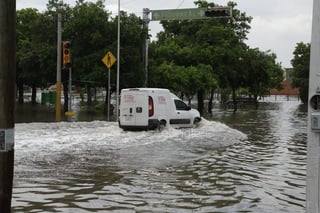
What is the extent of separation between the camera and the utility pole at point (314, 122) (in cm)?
370

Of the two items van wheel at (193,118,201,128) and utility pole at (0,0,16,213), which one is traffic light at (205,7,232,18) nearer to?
van wheel at (193,118,201,128)

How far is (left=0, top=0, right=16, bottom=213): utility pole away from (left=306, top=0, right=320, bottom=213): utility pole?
9.37 ft

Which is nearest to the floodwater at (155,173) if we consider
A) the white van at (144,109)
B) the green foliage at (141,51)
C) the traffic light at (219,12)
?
the white van at (144,109)

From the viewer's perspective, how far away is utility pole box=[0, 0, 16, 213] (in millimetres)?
4773

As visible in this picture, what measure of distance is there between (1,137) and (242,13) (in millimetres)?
40954

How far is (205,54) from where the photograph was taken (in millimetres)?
36719

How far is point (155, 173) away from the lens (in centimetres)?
1001

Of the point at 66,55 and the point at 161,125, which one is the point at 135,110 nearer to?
the point at 161,125

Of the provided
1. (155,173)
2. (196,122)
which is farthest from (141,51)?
(155,173)

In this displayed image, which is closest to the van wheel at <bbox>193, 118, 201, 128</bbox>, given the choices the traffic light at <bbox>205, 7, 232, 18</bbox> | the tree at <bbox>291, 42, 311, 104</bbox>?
the traffic light at <bbox>205, 7, 232, 18</bbox>

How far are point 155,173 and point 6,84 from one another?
5629mm

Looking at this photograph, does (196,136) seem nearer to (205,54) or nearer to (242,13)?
(205,54)

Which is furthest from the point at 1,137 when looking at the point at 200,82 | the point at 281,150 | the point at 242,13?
the point at 242,13

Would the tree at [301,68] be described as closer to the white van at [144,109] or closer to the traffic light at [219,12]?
the traffic light at [219,12]
